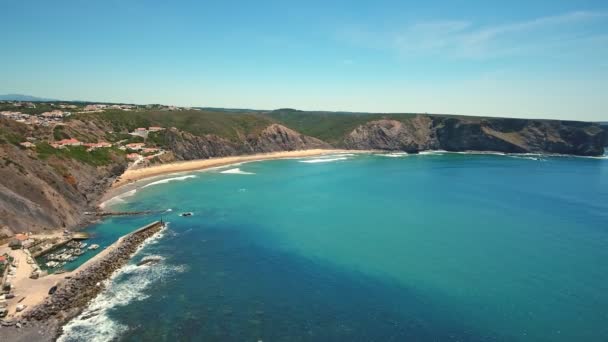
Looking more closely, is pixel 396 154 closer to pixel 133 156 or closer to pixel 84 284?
pixel 133 156

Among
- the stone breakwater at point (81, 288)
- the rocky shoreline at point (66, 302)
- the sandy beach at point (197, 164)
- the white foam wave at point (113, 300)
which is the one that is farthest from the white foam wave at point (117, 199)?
the white foam wave at point (113, 300)

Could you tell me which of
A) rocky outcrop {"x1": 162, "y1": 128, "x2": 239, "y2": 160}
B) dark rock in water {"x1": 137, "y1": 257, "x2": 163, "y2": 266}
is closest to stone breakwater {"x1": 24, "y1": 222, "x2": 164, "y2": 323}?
dark rock in water {"x1": 137, "y1": 257, "x2": 163, "y2": 266}

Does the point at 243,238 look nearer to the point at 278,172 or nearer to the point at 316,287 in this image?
the point at 316,287

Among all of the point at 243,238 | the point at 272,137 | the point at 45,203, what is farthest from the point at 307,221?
the point at 272,137

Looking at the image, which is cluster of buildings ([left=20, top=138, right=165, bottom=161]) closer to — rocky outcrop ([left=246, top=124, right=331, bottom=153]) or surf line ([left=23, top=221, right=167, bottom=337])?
rocky outcrop ([left=246, top=124, right=331, bottom=153])

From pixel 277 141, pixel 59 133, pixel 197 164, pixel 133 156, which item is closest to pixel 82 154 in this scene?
pixel 59 133

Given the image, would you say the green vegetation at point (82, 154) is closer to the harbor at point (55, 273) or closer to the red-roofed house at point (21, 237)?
the red-roofed house at point (21, 237)
